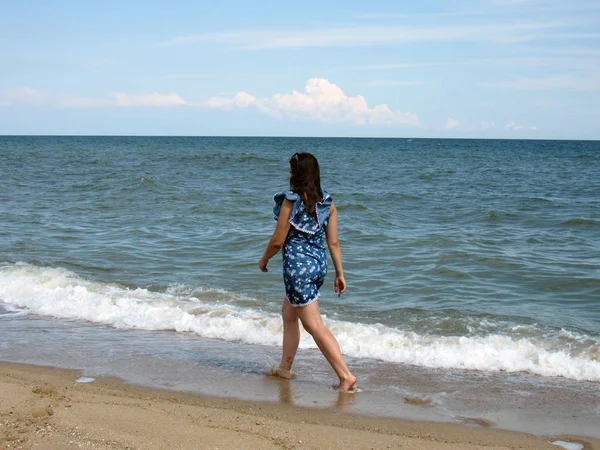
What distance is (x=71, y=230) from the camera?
13211mm

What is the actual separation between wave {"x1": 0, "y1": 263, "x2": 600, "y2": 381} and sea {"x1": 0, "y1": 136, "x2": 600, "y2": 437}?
21 mm

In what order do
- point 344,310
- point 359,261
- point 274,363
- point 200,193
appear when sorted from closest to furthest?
1. point 274,363
2. point 344,310
3. point 359,261
4. point 200,193

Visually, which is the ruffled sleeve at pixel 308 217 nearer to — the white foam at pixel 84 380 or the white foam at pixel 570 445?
the white foam at pixel 84 380

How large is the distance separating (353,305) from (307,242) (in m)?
3.22

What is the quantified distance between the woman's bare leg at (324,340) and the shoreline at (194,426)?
482 mm

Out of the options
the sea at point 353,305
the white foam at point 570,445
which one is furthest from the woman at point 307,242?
the white foam at point 570,445

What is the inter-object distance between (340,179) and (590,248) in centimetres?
1582

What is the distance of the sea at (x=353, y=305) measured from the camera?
502 cm

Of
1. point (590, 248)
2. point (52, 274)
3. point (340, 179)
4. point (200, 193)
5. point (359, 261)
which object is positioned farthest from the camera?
point (340, 179)

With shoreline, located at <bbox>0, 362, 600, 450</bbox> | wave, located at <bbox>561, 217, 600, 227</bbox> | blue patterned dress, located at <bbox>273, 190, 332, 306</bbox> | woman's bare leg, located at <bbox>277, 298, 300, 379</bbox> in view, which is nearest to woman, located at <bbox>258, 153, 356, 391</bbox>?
blue patterned dress, located at <bbox>273, 190, 332, 306</bbox>

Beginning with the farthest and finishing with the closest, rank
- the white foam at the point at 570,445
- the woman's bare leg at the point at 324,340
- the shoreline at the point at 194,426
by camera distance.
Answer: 1. the woman's bare leg at the point at 324,340
2. the white foam at the point at 570,445
3. the shoreline at the point at 194,426

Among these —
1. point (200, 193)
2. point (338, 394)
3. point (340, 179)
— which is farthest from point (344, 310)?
point (340, 179)

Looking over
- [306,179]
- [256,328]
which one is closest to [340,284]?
[306,179]

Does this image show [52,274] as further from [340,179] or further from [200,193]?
[340,179]
